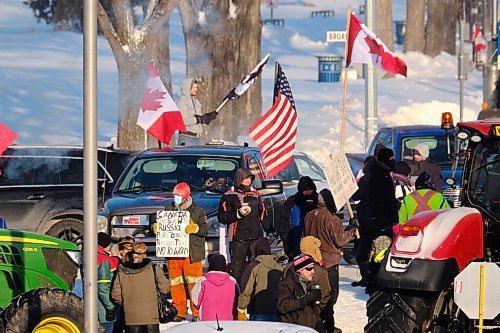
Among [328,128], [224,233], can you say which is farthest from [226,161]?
[328,128]

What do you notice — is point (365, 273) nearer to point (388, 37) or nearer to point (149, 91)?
point (149, 91)

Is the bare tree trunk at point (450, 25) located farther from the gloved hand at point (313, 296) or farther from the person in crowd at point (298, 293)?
the gloved hand at point (313, 296)

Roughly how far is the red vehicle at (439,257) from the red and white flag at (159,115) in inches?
351

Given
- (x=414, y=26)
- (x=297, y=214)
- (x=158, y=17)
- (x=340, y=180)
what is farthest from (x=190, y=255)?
(x=414, y=26)

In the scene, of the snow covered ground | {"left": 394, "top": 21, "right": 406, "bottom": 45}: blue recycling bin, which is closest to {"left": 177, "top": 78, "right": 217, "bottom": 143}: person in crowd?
the snow covered ground

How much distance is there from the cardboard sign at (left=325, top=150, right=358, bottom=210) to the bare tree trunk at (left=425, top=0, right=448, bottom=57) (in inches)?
1645

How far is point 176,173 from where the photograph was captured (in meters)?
17.6

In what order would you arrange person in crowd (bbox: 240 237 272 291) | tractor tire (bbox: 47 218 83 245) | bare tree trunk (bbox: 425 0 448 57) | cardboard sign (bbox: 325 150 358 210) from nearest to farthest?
person in crowd (bbox: 240 237 272 291) → cardboard sign (bbox: 325 150 358 210) → tractor tire (bbox: 47 218 83 245) → bare tree trunk (bbox: 425 0 448 57)

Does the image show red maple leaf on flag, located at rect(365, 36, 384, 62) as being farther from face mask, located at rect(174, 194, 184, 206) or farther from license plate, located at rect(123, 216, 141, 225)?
face mask, located at rect(174, 194, 184, 206)

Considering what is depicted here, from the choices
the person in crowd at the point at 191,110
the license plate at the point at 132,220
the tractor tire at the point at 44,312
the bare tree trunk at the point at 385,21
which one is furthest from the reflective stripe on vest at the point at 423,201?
the bare tree trunk at the point at 385,21

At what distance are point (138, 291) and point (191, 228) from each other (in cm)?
289

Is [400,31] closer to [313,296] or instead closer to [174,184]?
[174,184]

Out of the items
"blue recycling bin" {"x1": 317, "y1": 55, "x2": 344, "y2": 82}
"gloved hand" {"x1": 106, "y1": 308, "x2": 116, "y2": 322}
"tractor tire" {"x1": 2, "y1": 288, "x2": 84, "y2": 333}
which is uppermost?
"blue recycling bin" {"x1": 317, "y1": 55, "x2": 344, "y2": 82}

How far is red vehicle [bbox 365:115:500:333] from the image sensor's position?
33.0ft
